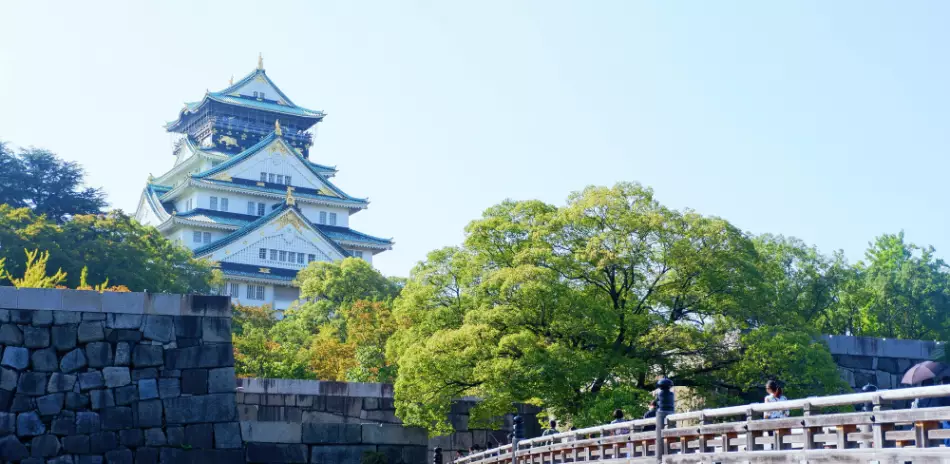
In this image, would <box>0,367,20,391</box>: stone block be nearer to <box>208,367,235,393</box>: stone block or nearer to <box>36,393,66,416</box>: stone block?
<box>36,393,66,416</box>: stone block

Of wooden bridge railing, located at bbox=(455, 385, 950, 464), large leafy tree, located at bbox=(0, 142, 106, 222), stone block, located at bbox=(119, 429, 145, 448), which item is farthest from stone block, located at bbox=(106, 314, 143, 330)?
large leafy tree, located at bbox=(0, 142, 106, 222)

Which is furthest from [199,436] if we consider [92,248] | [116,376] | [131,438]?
[92,248]

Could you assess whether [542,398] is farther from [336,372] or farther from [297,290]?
[297,290]

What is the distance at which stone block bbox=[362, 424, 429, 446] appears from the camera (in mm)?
26422

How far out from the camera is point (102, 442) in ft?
71.4

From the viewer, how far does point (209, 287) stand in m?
49.1

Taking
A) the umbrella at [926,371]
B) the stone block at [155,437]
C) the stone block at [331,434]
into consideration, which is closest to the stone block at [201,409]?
the stone block at [155,437]

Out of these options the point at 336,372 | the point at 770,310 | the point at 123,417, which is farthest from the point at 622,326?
the point at 336,372

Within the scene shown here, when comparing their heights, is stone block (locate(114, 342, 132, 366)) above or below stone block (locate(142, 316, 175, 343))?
below

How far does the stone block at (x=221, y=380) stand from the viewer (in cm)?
2283

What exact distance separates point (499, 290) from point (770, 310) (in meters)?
5.60

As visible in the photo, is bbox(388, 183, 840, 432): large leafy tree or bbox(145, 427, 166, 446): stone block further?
bbox(388, 183, 840, 432): large leafy tree

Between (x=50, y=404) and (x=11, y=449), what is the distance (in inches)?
38.4

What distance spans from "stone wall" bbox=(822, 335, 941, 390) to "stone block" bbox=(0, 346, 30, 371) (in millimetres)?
16828
